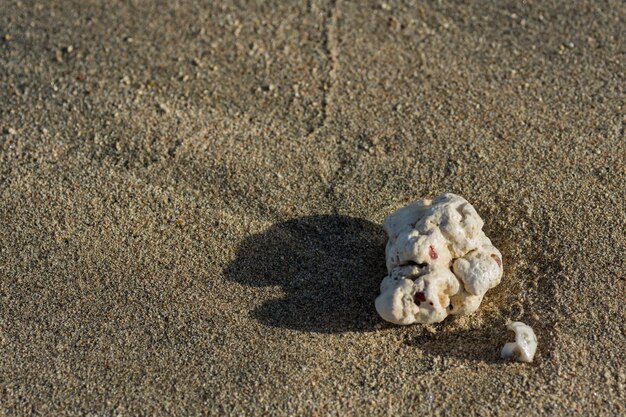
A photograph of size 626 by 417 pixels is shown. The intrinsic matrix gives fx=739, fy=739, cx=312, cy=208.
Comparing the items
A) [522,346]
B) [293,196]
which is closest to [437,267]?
[522,346]

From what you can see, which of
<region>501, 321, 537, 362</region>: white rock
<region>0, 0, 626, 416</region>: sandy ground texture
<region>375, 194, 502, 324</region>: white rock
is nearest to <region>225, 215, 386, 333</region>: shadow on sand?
<region>0, 0, 626, 416</region>: sandy ground texture

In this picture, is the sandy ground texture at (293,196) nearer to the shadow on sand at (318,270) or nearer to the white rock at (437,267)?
the shadow on sand at (318,270)

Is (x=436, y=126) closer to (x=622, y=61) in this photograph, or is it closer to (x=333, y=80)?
(x=333, y=80)

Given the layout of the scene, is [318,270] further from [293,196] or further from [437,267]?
[437,267]

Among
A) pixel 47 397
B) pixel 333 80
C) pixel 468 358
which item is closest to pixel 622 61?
pixel 333 80

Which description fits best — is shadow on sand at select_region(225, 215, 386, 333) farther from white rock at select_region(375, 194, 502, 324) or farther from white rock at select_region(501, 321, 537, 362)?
white rock at select_region(501, 321, 537, 362)

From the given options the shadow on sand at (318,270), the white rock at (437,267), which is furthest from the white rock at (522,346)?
the shadow on sand at (318,270)
